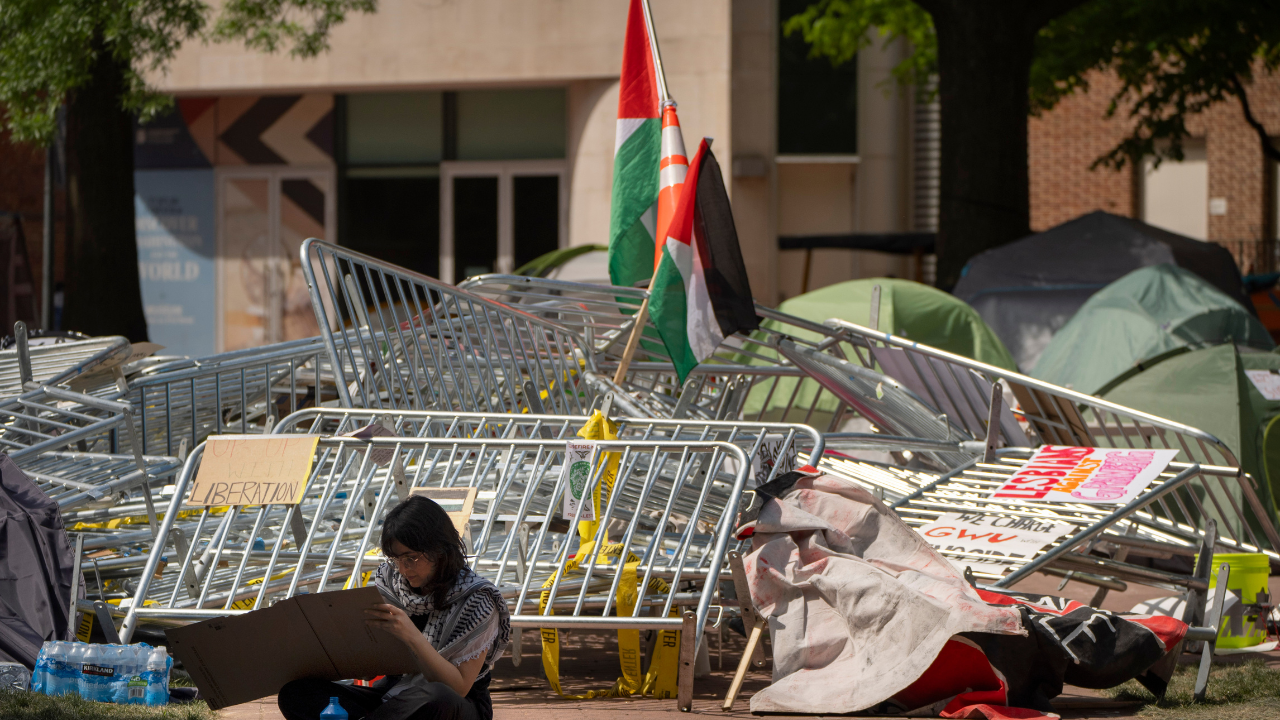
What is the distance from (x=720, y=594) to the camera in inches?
213

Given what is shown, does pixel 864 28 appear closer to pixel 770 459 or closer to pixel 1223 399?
pixel 1223 399

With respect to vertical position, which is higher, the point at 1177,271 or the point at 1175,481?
the point at 1177,271

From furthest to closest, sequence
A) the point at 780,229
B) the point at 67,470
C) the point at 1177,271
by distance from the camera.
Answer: the point at 780,229 < the point at 1177,271 < the point at 67,470

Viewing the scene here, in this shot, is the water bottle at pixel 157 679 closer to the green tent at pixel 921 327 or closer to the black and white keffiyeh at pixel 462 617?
the black and white keffiyeh at pixel 462 617

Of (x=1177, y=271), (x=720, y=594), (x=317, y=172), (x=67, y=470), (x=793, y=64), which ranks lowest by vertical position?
(x=720, y=594)

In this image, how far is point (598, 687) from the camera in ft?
16.7

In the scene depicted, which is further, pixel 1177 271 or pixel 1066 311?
pixel 1066 311

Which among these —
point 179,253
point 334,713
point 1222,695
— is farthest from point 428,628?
point 179,253

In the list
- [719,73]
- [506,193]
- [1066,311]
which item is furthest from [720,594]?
[506,193]

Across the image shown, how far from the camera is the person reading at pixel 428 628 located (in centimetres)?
356

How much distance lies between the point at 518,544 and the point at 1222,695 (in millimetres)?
2667

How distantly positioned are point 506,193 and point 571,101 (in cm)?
169

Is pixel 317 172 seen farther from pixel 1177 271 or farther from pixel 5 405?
pixel 5 405

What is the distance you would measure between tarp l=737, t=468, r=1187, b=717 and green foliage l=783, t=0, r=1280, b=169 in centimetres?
1053
